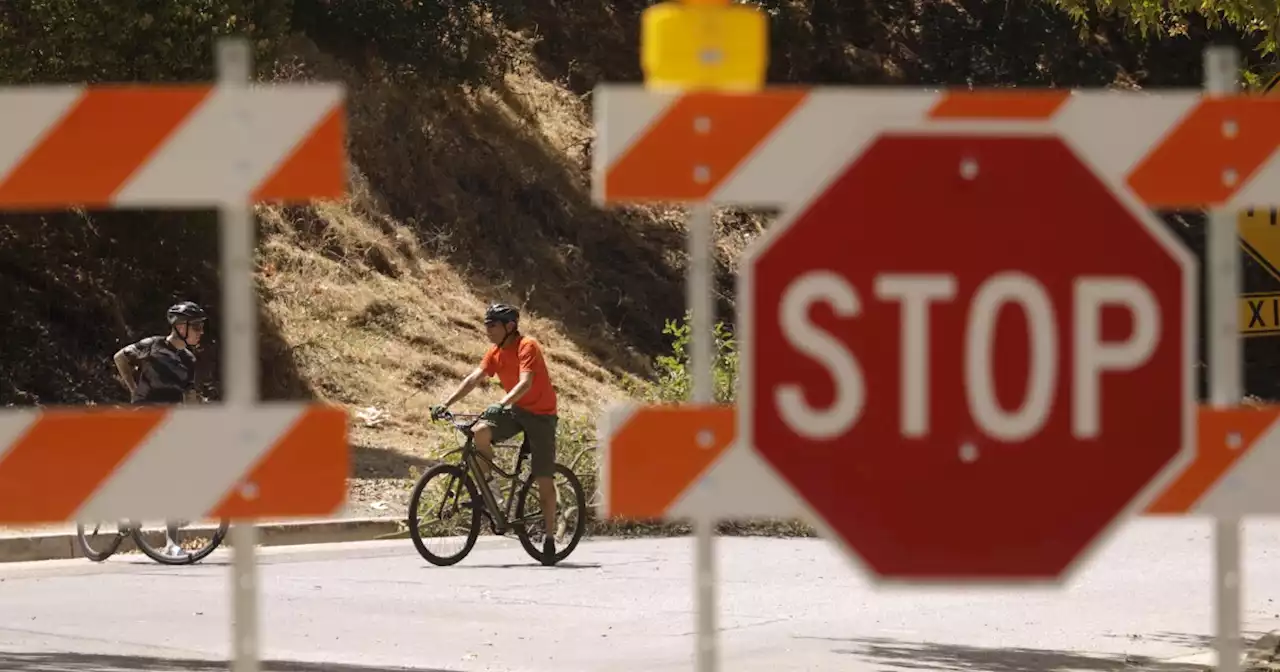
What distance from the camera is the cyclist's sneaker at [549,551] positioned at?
14.4m

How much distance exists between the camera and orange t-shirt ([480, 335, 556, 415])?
1437 cm

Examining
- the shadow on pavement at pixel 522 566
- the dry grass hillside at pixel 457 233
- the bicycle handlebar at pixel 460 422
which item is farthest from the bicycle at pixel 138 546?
the dry grass hillside at pixel 457 233

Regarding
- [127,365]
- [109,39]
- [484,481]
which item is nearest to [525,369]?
[484,481]

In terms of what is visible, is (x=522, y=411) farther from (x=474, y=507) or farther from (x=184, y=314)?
(x=184, y=314)

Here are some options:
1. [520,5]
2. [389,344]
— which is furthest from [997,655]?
[520,5]

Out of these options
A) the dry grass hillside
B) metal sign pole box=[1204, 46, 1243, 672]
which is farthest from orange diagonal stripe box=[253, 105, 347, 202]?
the dry grass hillside

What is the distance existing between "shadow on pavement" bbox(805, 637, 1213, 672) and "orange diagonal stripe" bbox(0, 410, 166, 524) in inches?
240

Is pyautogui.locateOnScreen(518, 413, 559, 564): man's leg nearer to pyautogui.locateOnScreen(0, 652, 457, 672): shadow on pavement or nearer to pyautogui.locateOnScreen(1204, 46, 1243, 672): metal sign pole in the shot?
pyautogui.locateOnScreen(0, 652, 457, 672): shadow on pavement

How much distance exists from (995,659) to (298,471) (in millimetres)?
6375

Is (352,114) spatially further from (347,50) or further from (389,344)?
(389,344)

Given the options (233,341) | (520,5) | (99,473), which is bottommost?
(99,473)

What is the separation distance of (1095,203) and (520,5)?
90.6 feet

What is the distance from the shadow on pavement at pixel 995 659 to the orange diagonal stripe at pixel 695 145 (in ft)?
19.0

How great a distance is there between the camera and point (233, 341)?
13.5 feet
